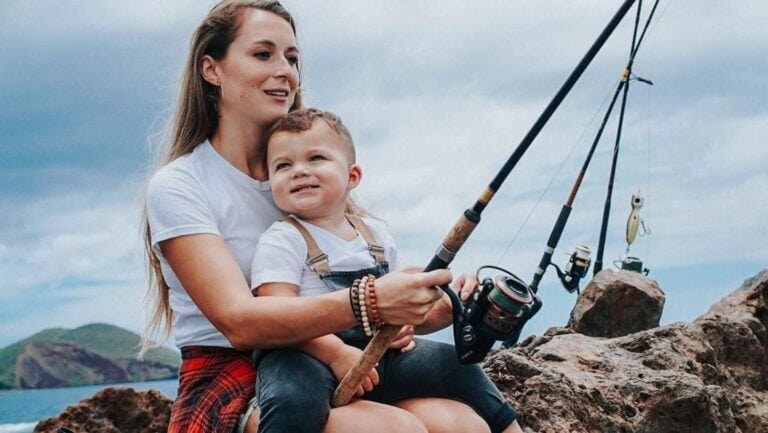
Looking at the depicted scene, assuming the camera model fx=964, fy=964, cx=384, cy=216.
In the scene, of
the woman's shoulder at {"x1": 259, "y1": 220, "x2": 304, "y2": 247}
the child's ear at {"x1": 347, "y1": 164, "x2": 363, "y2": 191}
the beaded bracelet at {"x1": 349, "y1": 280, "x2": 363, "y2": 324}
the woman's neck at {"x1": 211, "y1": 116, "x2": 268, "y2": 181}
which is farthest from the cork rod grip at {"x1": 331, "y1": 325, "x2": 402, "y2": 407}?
the woman's neck at {"x1": 211, "y1": 116, "x2": 268, "y2": 181}

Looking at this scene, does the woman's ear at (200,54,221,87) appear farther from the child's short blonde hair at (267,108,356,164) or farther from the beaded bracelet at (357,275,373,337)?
the beaded bracelet at (357,275,373,337)

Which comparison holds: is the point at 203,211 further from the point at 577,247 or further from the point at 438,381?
the point at 577,247

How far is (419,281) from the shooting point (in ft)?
8.93

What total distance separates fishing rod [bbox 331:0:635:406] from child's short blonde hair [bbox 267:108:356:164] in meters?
0.60

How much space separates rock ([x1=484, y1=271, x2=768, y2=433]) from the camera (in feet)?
12.7

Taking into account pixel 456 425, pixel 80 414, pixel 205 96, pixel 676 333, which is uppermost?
→ pixel 205 96

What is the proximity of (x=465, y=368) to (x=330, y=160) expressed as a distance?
0.82 m

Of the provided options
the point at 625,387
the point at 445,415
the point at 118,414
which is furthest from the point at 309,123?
the point at 118,414

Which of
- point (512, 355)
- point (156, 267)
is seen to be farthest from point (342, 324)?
point (512, 355)

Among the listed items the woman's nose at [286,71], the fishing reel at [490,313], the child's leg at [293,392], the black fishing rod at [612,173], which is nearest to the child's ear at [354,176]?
the woman's nose at [286,71]

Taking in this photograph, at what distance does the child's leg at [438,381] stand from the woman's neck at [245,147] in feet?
2.72

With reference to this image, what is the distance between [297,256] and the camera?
303cm

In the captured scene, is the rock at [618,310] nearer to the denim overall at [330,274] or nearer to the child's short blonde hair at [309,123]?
the child's short blonde hair at [309,123]

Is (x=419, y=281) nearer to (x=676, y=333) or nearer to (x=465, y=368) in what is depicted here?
(x=465, y=368)
